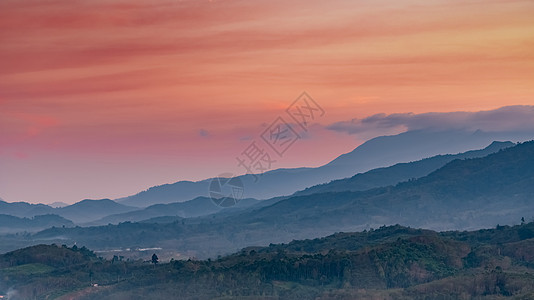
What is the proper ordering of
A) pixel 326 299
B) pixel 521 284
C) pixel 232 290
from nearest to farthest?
Result: pixel 521 284, pixel 326 299, pixel 232 290

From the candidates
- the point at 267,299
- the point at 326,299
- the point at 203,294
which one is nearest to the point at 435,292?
the point at 326,299

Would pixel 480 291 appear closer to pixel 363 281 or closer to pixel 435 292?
pixel 435 292

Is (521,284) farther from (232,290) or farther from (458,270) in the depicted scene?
(232,290)

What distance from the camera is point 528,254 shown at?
199875 mm

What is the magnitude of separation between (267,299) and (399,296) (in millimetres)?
26223

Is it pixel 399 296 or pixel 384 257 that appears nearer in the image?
pixel 399 296

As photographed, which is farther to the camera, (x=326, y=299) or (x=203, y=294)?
(x=203, y=294)

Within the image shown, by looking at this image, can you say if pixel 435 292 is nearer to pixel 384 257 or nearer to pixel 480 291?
pixel 480 291

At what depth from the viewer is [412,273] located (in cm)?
19362

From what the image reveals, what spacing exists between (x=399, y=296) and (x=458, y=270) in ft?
94.7

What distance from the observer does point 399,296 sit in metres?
172

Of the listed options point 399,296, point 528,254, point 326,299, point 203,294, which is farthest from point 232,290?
point 528,254

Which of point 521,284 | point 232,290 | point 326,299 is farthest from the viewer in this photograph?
point 232,290

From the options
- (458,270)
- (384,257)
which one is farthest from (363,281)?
(458,270)
